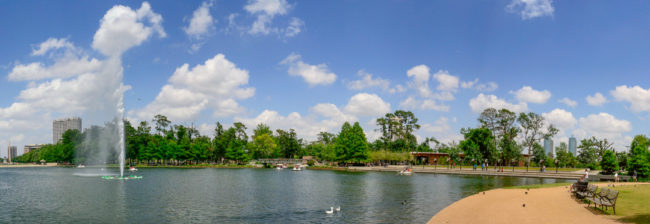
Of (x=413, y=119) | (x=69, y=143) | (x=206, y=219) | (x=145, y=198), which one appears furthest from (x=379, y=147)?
(x=69, y=143)

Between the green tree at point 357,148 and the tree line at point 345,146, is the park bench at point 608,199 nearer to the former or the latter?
the tree line at point 345,146

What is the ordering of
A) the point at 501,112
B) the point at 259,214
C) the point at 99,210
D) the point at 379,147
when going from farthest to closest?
the point at 379,147 → the point at 501,112 → the point at 99,210 → the point at 259,214

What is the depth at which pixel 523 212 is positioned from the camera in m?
24.5

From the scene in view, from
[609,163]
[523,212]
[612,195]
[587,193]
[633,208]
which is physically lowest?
[609,163]

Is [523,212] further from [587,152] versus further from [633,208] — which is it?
[587,152]

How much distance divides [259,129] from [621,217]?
163 meters

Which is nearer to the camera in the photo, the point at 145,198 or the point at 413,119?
the point at 145,198

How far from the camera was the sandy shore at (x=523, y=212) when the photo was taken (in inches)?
851

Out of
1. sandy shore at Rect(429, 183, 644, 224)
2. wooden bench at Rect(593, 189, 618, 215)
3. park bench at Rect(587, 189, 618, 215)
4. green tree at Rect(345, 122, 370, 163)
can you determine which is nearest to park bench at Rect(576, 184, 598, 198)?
sandy shore at Rect(429, 183, 644, 224)

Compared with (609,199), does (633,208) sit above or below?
below

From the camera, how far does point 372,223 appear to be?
26609mm

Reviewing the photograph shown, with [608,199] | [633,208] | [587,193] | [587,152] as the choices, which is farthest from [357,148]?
[608,199]

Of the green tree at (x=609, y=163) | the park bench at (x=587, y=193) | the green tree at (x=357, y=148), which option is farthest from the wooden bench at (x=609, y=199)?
the green tree at (x=357, y=148)

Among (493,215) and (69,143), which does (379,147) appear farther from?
(69,143)
